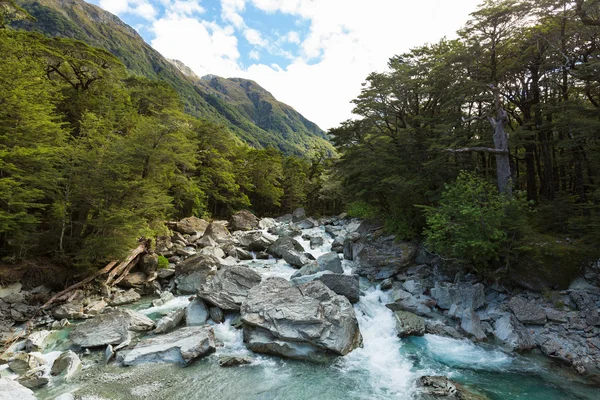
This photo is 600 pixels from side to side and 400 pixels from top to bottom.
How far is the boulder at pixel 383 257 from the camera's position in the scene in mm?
17297

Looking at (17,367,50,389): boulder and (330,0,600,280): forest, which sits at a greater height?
(330,0,600,280): forest

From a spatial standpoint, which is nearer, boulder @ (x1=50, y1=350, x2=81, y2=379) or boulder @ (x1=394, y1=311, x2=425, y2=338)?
boulder @ (x1=50, y1=350, x2=81, y2=379)

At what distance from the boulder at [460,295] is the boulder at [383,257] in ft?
11.1

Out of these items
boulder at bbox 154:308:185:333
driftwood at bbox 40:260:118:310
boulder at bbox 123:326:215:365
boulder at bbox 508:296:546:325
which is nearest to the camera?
boulder at bbox 123:326:215:365

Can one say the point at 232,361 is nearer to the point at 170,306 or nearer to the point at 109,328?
the point at 109,328

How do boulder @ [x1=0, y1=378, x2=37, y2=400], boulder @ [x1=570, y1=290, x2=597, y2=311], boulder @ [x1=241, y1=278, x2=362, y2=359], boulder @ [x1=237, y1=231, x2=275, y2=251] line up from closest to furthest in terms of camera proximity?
boulder @ [x1=0, y1=378, x2=37, y2=400], boulder @ [x1=241, y1=278, x2=362, y2=359], boulder @ [x1=570, y1=290, x2=597, y2=311], boulder @ [x1=237, y1=231, x2=275, y2=251]

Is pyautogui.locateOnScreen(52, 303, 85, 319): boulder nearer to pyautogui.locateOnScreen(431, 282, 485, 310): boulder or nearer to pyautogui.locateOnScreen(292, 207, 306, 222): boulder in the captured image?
pyautogui.locateOnScreen(431, 282, 485, 310): boulder

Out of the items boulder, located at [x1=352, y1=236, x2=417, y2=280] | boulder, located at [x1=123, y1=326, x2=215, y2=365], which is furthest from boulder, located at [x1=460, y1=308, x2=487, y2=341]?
boulder, located at [x1=123, y1=326, x2=215, y2=365]

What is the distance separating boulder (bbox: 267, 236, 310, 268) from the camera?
20.6m

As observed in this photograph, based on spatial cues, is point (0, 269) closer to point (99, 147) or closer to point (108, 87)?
point (99, 147)

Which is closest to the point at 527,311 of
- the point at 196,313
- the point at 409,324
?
the point at 409,324

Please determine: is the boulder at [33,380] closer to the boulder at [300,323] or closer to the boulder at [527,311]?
the boulder at [300,323]

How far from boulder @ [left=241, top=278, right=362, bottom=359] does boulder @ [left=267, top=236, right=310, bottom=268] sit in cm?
802

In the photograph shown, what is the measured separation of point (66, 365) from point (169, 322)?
3393mm
